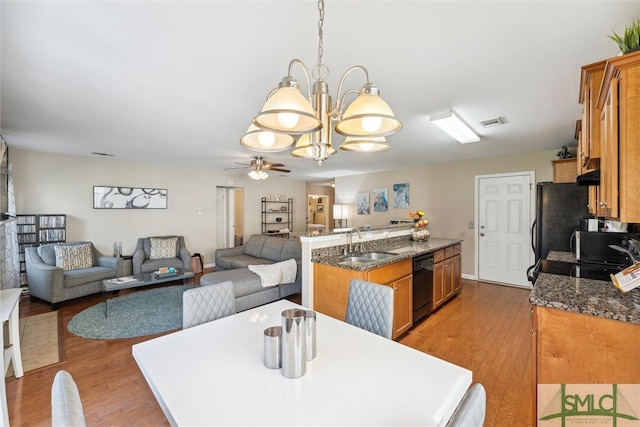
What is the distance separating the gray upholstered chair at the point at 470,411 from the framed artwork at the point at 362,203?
626 cm

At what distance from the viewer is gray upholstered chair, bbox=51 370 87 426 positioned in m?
0.63

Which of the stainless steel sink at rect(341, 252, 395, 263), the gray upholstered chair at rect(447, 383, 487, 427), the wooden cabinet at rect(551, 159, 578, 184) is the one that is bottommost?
the stainless steel sink at rect(341, 252, 395, 263)

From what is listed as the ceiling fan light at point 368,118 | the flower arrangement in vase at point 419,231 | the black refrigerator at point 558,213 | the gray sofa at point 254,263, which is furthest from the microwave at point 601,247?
the gray sofa at point 254,263

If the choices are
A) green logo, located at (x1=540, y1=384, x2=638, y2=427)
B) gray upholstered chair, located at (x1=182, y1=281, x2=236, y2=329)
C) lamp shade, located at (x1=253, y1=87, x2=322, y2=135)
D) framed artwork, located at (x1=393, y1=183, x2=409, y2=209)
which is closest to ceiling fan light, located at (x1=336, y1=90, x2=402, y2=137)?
lamp shade, located at (x1=253, y1=87, x2=322, y2=135)

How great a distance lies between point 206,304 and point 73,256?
4.01 metres

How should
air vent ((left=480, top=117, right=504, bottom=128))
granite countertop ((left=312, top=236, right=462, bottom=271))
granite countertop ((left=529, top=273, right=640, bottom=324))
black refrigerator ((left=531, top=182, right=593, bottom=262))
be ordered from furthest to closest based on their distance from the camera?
black refrigerator ((left=531, top=182, right=593, bottom=262))
air vent ((left=480, top=117, right=504, bottom=128))
granite countertop ((left=312, top=236, right=462, bottom=271))
granite countertop ((left=529, top=273, right=640, bottom=324))

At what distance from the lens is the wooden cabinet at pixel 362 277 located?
8.59 feet

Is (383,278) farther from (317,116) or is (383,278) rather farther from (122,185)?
(122,185)

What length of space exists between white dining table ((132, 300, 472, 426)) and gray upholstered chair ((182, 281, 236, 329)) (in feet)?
1.11

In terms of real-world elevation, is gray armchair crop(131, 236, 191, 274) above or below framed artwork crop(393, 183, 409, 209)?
below

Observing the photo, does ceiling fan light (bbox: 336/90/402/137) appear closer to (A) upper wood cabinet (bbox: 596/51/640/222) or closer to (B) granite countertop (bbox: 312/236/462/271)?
(A) upper wood cabinet (bbox: 596/51/640/222)

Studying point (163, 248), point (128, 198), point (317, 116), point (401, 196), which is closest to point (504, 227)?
point (401, 196)

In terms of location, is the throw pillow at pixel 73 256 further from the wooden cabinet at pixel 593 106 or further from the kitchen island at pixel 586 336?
the wooden cabinet at pixel 593 106

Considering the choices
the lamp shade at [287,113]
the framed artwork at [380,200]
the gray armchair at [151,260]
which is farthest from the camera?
the framed artwork at [380,200]
